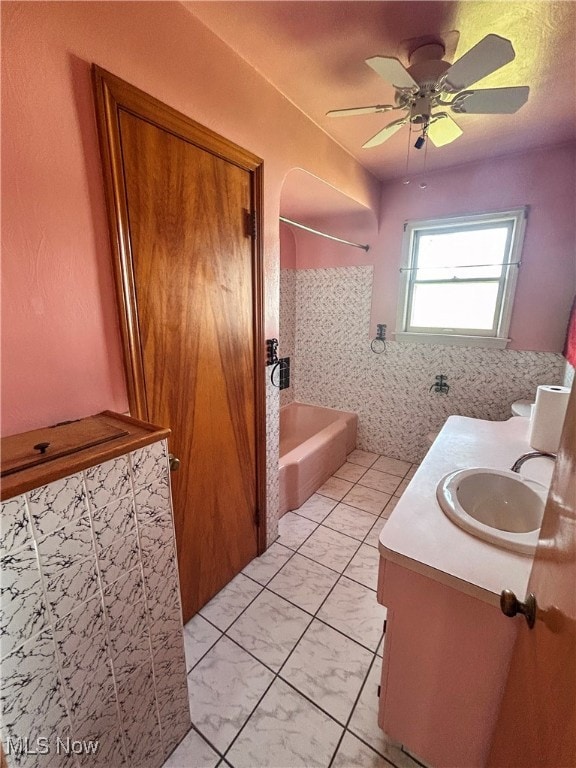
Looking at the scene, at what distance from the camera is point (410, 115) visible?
142cm

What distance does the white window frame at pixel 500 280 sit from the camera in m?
2.30

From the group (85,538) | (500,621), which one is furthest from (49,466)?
(500,621)

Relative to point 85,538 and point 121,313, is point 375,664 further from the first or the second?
point 121,313

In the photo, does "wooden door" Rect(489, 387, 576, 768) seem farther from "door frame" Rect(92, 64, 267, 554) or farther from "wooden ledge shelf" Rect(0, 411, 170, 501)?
"door frame" Rect(92, 64, 267, 554)

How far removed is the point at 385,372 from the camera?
9.86 feet

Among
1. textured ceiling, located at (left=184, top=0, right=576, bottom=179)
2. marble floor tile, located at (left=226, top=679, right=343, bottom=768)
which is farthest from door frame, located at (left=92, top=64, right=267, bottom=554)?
marble floor tile, located at (left=226, top=679, right=343, bottom=768)

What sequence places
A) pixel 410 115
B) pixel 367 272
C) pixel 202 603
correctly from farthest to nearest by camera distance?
pixel 367 272 < pixel 202 603 < pixel 410 115

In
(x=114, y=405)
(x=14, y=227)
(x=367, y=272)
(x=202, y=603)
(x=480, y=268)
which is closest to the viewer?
(x=14, y=227)

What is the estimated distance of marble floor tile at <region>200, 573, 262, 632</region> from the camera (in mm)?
1544

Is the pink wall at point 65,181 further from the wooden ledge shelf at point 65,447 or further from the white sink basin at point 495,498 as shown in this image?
the white sink basin at point 495,498

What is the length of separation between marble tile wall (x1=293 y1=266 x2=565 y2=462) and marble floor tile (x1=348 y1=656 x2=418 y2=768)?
2033 mm

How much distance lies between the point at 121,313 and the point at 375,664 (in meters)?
1.76

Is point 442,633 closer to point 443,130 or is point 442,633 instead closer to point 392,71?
point 392,71

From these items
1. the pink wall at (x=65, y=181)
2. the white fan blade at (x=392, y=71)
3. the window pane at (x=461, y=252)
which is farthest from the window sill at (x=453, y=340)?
the pink wall at (x=65, y=181)
